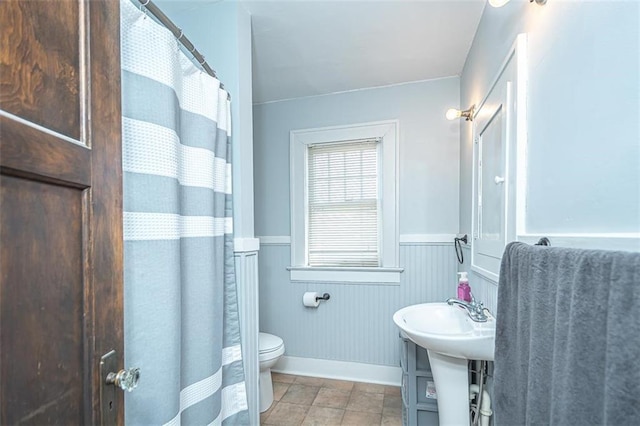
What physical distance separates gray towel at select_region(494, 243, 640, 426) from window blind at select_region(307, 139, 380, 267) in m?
1.71

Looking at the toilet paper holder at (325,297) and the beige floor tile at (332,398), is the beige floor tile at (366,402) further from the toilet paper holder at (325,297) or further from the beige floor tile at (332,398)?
the toilet paper holder at (325,297)

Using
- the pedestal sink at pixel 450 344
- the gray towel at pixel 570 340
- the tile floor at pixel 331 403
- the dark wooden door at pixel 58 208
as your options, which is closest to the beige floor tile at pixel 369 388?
the tile floor at pixel 331 403

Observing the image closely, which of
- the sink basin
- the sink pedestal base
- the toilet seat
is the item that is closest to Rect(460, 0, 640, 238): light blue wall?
the sink basin

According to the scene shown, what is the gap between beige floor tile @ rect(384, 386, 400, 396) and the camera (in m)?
2.25

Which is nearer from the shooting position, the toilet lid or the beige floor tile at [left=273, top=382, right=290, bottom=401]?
the toilet lid

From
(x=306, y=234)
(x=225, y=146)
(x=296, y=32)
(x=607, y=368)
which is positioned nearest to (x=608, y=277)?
(x=607, y=368)

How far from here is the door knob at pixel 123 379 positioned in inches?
25.4

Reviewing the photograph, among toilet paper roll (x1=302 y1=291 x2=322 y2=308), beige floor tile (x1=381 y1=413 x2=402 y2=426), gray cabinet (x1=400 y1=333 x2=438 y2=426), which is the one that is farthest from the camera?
toilet paper roll (x1=302 y1=291 x2=322 y2=308)

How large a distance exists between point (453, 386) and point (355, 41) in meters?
2.03

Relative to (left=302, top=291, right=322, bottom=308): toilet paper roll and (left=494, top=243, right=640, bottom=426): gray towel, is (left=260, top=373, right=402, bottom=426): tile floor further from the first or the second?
(left=494, top=243, right=640, bottom=426): gray towel

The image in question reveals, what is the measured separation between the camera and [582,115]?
723 millimetres

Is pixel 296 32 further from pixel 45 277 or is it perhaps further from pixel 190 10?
pixel 45 277

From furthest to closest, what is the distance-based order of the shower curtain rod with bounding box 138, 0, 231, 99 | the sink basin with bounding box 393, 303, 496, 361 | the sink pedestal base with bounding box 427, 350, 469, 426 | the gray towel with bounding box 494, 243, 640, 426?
1. the sink pedestal base with bounding box 427, 350, 469, 426
2. the sink basin with bounding box 393, 303, 496, 361
3. the shower curtain rod with bounding box 138, 0, 231, 99
4. the gray towel with bounding box 494, 243, 640, 426

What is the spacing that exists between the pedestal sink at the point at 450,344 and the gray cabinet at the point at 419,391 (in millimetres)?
248
